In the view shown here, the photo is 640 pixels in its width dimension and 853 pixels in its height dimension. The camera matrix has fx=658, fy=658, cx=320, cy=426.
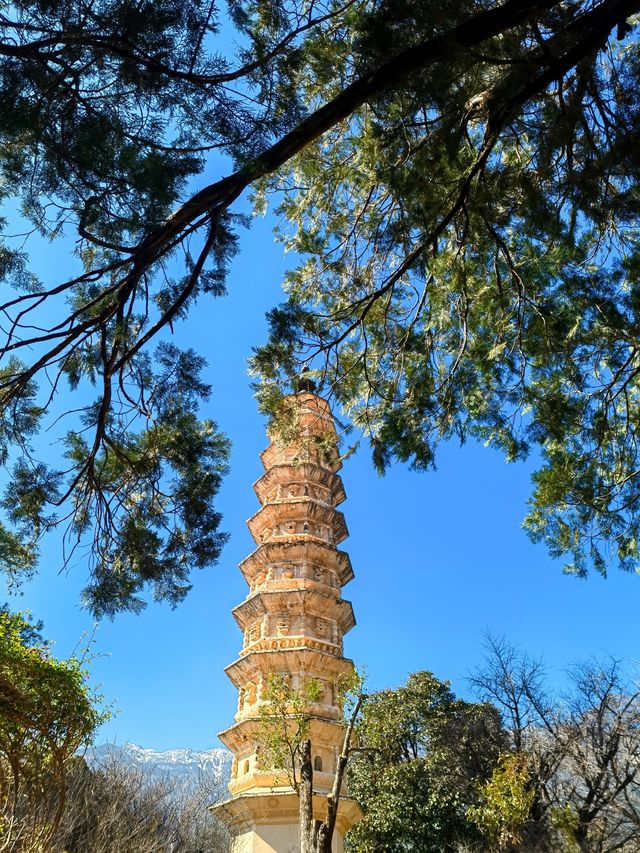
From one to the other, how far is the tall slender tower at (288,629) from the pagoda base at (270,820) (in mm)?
16

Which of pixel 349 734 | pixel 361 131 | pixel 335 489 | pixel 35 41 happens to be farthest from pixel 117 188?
pixel 335 489

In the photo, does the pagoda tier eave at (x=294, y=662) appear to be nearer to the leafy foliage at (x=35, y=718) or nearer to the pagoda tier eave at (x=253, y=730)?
the pagoda tier eave at (x=253, y=730)

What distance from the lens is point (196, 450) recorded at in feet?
20.7

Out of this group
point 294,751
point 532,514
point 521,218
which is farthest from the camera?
point 294,751

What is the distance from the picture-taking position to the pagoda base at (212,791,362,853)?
11.9 metres

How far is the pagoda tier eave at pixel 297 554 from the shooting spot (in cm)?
1620

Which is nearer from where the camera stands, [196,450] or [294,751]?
[196,450]

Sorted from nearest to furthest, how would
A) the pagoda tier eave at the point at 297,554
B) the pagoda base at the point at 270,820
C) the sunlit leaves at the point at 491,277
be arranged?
the sunlit leaves at the point at 491,277, the pagoda base at the point at 270,820, the pagoda tier eave at the point at 297,554

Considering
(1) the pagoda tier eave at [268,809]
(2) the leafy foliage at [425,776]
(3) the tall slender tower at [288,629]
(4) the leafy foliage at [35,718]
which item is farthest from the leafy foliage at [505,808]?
(4) the leafy foliage at [35,718]

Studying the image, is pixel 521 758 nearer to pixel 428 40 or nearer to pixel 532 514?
pixel 532 514

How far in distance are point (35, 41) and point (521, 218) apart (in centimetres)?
487

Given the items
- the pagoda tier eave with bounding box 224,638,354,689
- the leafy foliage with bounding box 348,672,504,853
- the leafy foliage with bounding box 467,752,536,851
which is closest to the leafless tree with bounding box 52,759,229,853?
the pagoda tier eave with bounding box 224,638,354,689

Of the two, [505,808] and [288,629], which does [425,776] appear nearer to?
[505,808]

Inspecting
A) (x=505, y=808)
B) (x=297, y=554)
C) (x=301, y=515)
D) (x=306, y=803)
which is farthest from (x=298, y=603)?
(x=306, y=803)
